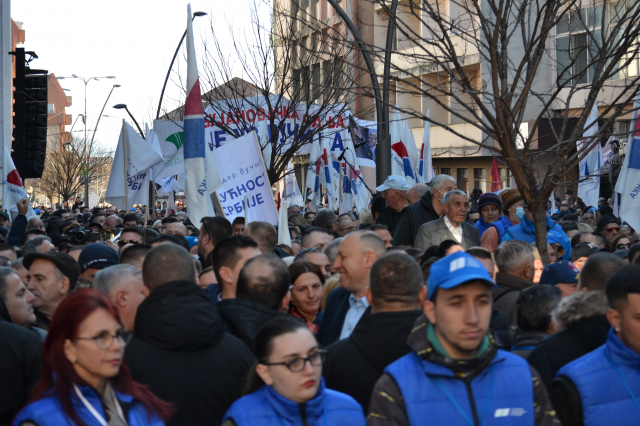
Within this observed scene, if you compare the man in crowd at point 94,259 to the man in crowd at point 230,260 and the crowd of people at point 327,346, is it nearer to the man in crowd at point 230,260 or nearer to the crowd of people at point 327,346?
the crowd of people at point 327,346

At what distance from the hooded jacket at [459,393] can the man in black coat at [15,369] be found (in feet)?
6.25

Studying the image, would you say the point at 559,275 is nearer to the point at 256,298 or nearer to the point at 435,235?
the point at 256,298

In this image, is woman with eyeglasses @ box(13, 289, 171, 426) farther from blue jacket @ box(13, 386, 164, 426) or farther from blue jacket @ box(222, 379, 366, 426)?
blue jacket @ box(222, 379, 366, 426)

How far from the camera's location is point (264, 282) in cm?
443

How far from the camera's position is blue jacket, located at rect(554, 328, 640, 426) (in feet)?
10.0

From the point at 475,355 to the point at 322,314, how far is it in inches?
99.1

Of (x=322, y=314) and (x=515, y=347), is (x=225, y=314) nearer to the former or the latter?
(x=322, y=314)

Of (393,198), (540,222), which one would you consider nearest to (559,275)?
(540,222)

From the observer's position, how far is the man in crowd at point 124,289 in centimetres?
453

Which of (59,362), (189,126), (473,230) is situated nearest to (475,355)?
(59,362)

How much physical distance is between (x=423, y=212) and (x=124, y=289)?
4686 mm

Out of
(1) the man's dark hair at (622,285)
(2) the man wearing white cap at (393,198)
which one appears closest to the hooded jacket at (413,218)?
(2) the man wearing white cap at (393,198)

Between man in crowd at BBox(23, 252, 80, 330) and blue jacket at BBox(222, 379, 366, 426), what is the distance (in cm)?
263

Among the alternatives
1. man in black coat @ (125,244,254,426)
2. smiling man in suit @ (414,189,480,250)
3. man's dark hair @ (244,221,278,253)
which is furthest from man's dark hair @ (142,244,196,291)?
smiling man in suit @ (414,189,480,250)
